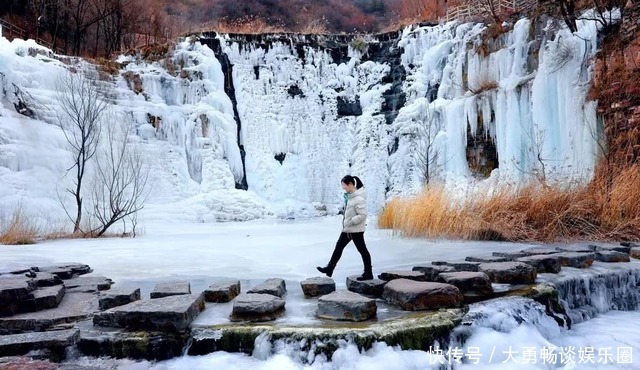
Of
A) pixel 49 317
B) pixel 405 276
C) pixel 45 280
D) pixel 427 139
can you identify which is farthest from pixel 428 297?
pixel 427 139

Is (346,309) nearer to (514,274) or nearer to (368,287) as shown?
(368,287)

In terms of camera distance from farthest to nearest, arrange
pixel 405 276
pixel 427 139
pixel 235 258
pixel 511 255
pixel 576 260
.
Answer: pixel 427 139, pixel 235 258, pixel 511 255, pixel 576 260, pixel 405 276

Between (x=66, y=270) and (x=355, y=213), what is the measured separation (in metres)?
2.52

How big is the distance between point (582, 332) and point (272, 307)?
1.97m

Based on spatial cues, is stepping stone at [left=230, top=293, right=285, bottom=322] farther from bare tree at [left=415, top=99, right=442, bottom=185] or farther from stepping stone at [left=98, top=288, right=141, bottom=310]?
bare tree at [left=415, top=99, right=442, bottom=185]

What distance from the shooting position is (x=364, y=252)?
3375mm

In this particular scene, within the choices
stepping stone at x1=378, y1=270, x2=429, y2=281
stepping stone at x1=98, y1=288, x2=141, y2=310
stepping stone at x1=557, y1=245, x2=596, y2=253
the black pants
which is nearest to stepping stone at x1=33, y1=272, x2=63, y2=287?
stepping stone at x1=98, y1=288, x2=141, y2=310

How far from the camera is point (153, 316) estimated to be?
2395 mm

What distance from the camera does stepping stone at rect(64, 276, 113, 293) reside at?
132 inches

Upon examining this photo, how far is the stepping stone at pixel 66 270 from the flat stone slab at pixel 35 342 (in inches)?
69.9

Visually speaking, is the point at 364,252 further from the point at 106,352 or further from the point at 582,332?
the point at 106,352

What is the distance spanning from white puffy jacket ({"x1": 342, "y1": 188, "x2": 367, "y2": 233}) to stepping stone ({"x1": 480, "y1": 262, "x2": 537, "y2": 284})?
984mm

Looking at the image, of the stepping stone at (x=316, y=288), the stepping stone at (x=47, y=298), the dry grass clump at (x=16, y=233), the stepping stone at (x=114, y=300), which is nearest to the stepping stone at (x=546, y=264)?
the stepping stone at (x=316, y=288)

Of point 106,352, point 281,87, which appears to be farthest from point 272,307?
point 281,87
